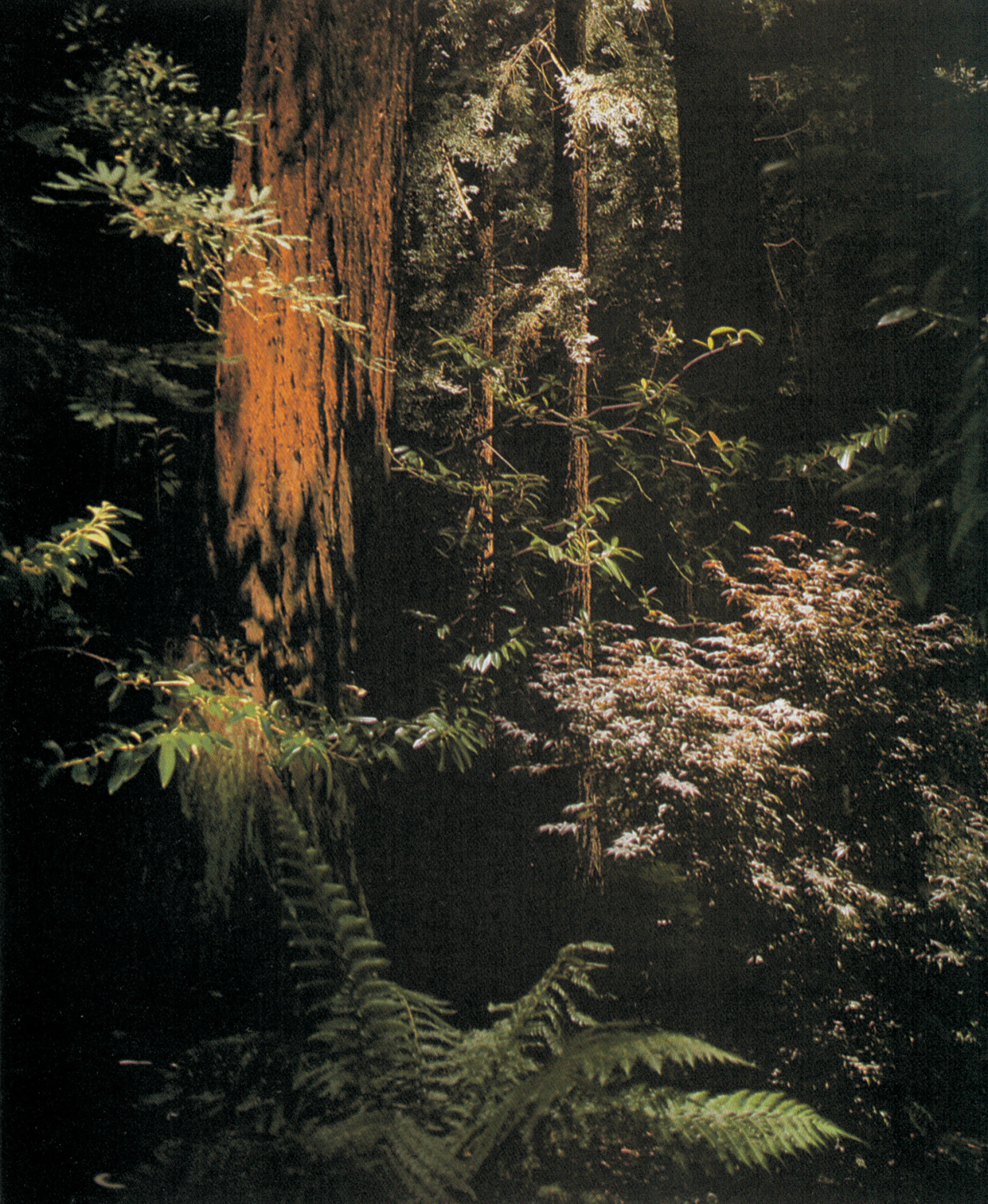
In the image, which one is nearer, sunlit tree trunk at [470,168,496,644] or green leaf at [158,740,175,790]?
green leaf at [158,740,175,790]

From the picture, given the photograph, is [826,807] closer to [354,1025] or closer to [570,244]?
[354,1025]

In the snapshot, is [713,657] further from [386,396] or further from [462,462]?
[386,396]

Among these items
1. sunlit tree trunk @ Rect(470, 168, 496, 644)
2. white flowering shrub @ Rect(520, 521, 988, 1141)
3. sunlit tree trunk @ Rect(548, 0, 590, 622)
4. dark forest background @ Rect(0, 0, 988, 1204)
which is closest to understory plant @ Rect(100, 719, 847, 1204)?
dark forest background @ Rect(0, 0, 988, 1204)

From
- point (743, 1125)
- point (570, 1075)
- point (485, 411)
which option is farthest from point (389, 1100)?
point (485, 411)

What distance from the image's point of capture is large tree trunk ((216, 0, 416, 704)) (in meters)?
1.94

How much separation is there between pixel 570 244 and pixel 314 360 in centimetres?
256

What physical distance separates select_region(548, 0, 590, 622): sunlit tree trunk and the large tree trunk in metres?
1.48

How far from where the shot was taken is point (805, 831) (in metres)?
2.45

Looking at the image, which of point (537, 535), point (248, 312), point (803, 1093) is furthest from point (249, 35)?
point (803, 1093)

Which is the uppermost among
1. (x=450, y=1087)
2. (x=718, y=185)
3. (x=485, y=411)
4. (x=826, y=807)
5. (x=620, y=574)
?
(x=718, y=185)

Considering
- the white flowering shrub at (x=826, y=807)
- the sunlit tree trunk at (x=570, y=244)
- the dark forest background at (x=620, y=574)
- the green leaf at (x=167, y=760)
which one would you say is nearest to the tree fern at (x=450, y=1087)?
the dark forest background at (x=620, y=574)

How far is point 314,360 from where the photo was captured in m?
2.17

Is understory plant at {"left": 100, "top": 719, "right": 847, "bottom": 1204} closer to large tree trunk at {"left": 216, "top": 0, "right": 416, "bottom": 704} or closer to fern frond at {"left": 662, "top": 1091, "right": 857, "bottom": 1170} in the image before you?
fern frond at {"left": 662, "top": 1091, "right": 857, "bottom": 1170}

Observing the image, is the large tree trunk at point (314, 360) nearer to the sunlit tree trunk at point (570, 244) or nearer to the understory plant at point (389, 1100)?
the understory plant at point (389, 1100)
